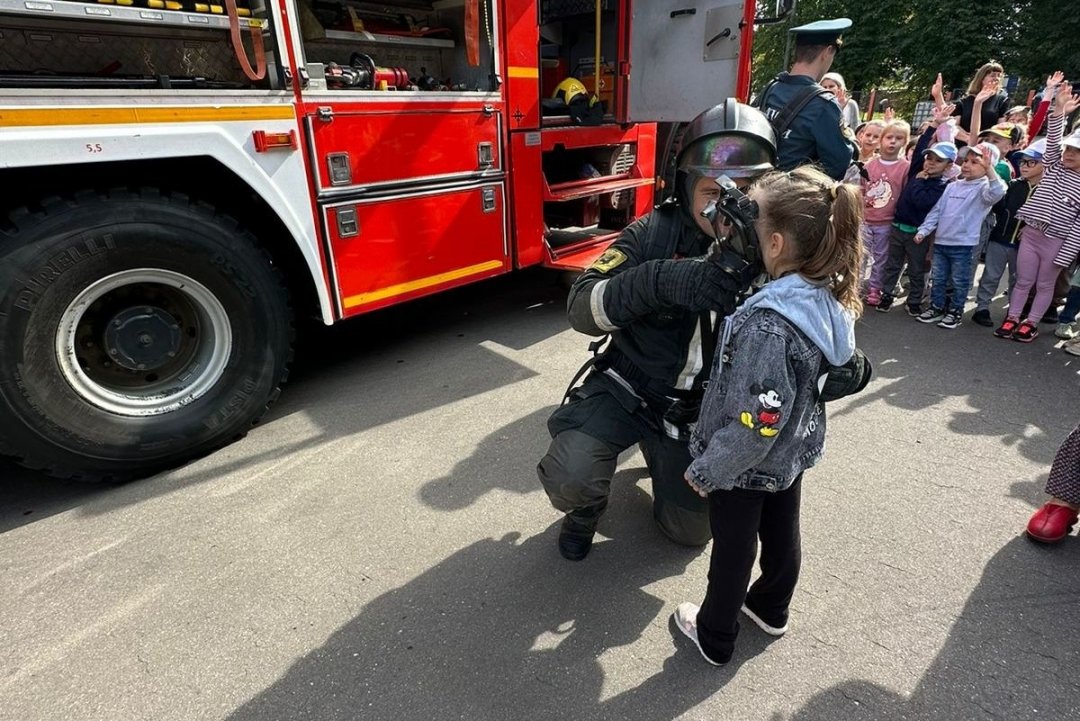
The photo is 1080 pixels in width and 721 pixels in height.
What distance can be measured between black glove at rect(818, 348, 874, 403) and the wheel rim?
2.60m

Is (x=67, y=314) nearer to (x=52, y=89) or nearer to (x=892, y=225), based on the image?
(x=52, y=89)

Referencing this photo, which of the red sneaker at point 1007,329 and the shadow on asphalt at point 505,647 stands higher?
the shadow on asphalt at point 505,647

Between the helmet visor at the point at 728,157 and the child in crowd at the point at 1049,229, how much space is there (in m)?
3.29

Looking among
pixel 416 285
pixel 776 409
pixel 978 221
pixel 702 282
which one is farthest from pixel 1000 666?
pixel 978 221

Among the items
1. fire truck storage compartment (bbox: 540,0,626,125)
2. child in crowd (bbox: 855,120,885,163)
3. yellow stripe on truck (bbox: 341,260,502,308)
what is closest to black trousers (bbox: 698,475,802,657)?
yellow stripe on truck (bbox: 341,260,502,308)

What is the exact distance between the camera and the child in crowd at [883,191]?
4.80 metres

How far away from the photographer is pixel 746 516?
155 cm

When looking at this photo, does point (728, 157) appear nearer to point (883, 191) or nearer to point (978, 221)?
point (978, 221)

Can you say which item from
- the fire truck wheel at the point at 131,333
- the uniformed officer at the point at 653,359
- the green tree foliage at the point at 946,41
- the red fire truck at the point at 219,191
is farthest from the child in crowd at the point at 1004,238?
the green tree foliage at the point at 946,41

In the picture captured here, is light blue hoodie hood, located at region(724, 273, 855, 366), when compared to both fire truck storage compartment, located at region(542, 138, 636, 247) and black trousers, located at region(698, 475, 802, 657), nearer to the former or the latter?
black trousers, located at region(698, 475, 802, 657)

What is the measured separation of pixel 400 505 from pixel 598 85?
4.09 meters

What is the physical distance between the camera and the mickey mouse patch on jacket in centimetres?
135

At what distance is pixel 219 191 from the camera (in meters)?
2.95

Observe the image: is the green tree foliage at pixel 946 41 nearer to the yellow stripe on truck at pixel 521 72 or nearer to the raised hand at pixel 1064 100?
the raised hand at pixel 1064 100
